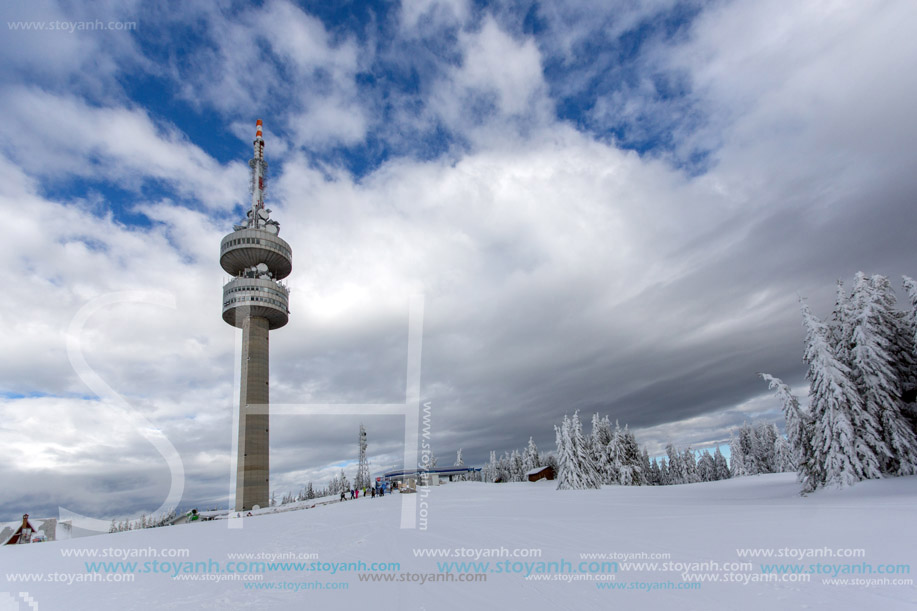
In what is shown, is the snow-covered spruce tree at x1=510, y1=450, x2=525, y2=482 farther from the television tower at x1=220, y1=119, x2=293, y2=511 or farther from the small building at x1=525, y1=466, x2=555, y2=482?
the television tower at x1=220, y1=119, x2=293, y2=511

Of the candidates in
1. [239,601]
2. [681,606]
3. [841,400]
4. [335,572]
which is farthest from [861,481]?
[239,601]

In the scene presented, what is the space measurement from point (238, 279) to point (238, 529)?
65.6m

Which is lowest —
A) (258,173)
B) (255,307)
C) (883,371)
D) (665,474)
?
(665,474)

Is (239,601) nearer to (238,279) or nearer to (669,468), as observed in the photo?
(238,279)

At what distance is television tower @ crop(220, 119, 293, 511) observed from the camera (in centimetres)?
6738

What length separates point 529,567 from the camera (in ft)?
32.8

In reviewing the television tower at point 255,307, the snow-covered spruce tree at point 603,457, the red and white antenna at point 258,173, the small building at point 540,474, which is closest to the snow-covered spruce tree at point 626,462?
the snow-covered spruce tree at point 603,457

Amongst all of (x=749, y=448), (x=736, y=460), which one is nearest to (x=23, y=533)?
(x=736, y=460)

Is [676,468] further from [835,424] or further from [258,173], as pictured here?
[258,173]

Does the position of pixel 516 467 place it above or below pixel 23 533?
below

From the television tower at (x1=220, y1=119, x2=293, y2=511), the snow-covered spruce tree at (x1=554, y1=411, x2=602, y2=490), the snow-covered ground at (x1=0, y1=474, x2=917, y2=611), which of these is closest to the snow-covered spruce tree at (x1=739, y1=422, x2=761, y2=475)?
the snow-covered spruce tree at (x1=554, y1=411, x2=602, y2=490)

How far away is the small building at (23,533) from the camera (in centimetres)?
2300

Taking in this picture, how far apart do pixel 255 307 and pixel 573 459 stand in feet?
188

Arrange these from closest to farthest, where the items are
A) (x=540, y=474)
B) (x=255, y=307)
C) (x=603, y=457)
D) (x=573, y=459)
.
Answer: (x=573, y=459) → (x=603, y=457) → (x=255, y=307) → (x=540, y=474)
